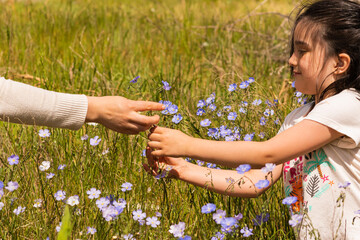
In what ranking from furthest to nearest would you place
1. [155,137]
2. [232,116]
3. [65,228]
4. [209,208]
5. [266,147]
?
[232,116], [155,137], [266,147], [209,208], [65,228]

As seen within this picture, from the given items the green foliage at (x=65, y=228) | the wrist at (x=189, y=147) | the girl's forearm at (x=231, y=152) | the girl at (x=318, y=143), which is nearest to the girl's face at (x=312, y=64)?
the girl at (x=318, y=143)

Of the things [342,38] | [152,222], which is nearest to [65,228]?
[152,222]

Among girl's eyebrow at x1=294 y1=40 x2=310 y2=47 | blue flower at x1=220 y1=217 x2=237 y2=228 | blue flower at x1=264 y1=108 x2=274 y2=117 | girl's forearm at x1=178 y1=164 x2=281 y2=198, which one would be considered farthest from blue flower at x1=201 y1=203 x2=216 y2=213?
blue flower at x1=264 y1=108 x2=274 y2=117

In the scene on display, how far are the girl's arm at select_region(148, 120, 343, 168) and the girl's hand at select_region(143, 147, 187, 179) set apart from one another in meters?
0.29

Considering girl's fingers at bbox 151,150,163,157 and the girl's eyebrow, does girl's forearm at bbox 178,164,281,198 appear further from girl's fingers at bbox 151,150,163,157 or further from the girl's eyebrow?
the girl's eyebrow

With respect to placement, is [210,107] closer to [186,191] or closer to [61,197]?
[186,191]

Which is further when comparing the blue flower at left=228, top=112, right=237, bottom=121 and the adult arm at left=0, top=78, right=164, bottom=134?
the blue flower at left=228, top=112, right=237, bottom=121

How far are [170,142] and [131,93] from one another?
1.61m

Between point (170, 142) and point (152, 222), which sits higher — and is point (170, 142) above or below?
above

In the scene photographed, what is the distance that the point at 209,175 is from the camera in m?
2.44

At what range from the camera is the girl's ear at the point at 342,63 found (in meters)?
2.26

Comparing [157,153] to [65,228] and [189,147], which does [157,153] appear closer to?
[189,147]

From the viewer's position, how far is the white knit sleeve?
2.36 m

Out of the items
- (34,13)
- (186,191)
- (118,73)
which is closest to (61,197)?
(186,191)
